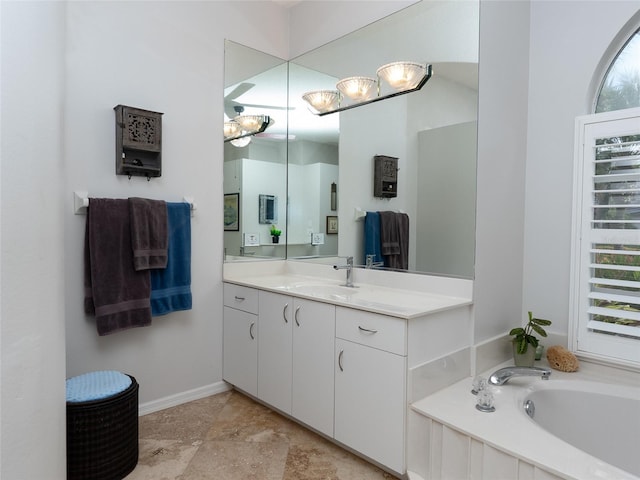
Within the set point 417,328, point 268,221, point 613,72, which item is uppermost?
point 613,72

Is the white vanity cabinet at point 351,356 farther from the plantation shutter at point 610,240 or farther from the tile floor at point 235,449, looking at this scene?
the plantation shutter at point 610,240

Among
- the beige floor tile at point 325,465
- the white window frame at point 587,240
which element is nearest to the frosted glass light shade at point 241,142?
the beige floor tile at point 325,465

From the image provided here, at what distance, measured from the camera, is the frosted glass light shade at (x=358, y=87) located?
8.98 feet

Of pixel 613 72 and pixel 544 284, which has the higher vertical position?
pixel 613 72

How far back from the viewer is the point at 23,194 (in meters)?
1.40

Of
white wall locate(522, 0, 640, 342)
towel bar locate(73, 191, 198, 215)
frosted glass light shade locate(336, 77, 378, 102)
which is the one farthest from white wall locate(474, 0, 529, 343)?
towel bar locate(73, 191, 198, 215)

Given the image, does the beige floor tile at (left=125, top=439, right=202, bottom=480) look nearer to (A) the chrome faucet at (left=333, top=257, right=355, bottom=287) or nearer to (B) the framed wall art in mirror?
(A) the chrome faucet at (left=333, top=257, right=355, bottom=287)

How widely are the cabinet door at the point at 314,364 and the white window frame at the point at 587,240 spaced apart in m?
1.44

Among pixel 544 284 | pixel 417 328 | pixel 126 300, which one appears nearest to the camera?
pixel 417 328

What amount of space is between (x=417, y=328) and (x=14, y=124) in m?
1.75

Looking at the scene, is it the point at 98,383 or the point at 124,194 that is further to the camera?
the point at 124,194

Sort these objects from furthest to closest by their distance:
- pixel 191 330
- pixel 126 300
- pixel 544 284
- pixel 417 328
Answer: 1. pixel 191 330
2. pixel 544 284
3. pixel 126 300
4. pixel 417 328

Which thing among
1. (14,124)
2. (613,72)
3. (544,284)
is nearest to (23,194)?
(14,124)

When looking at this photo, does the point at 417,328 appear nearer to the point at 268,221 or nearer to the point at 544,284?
the point at 544,284
